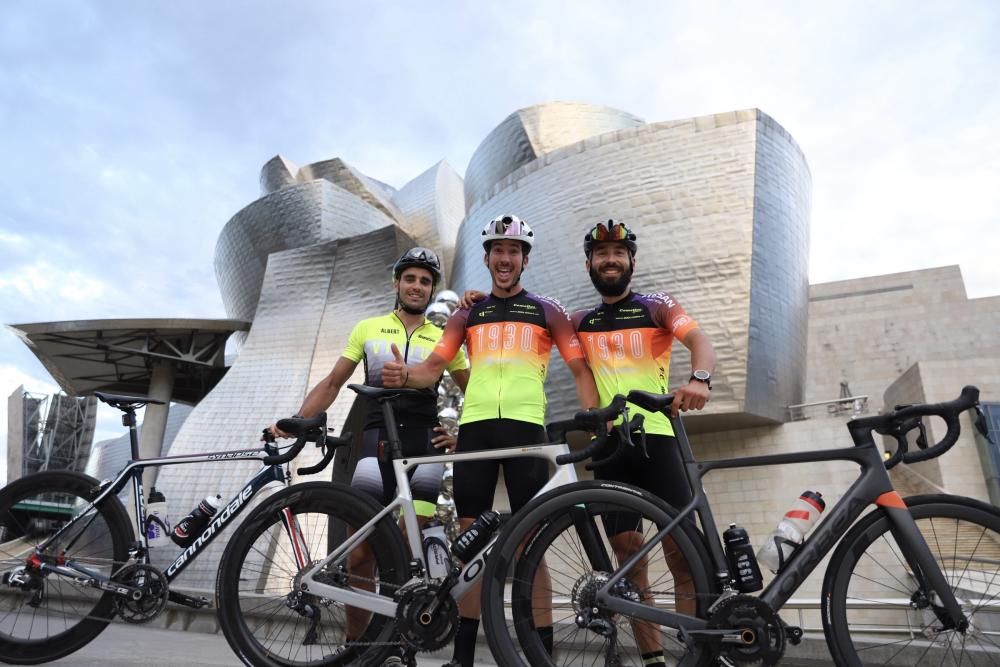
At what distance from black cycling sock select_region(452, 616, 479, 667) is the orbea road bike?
332 millimetres

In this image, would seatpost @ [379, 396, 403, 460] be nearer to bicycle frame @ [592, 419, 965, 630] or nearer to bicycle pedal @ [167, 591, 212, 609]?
bicycle frame @ [592, 419, 965, 630]

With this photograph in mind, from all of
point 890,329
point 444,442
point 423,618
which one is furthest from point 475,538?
point 890,329

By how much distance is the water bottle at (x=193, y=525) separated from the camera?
243 cm

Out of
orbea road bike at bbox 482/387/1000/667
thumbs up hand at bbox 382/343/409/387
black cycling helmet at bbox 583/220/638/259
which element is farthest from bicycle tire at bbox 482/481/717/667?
black cycling helmet at bbox 583/220/638/259

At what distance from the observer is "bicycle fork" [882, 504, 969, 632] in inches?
69.1

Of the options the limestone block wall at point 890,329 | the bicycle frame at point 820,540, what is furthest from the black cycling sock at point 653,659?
the limestone block wall at point 890,329

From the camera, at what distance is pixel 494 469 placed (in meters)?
2.35

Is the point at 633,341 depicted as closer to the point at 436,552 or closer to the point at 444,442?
the point at 444,442

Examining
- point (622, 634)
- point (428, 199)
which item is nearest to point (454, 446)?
point (622, 634)

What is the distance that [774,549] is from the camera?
1869 millimetres

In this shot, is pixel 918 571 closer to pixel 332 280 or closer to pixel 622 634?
pixel 622 634

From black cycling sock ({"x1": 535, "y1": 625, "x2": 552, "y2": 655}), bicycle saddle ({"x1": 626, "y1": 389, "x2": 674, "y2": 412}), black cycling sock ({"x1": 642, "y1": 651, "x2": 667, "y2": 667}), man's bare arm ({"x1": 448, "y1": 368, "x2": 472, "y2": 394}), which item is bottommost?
black cycling sock ({"x1": 642, "y1": 651, "x2": 667, "y2": 667})

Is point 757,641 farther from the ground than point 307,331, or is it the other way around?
point 307,331

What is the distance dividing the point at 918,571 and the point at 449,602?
1514 mm
